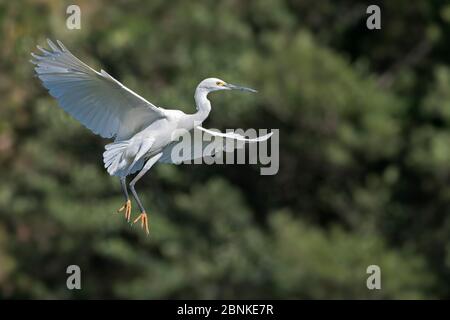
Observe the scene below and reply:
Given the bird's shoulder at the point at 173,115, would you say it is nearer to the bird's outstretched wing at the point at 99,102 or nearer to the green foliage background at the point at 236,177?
the bird's outstretched wing at the point at 99,102

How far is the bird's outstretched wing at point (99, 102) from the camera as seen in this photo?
4.73m

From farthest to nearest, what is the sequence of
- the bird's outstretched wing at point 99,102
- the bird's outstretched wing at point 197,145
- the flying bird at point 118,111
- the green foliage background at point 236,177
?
the green foliage background at point 236,177 < the bird's outstretched wing at point 197,145 < the bird's outstretched wing at point 99,102 < the flying bird at point 118,111

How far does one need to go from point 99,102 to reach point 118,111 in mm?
91

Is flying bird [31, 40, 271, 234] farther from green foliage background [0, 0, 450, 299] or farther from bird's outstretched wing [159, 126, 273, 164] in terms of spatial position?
green foliage background [0, 0, 450, 299]

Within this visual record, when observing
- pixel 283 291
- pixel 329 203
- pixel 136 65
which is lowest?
pixel 283 291

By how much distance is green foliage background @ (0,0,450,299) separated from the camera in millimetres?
12500

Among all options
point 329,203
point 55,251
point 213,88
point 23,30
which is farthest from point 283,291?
point 213,88

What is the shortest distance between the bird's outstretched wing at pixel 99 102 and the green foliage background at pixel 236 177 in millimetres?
6670

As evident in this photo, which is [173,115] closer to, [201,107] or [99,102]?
[201,107]

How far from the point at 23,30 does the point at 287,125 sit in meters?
3.19

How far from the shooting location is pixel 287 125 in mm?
12945

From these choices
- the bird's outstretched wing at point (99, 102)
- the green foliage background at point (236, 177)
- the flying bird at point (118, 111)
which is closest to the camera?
the flying bird at point (118, 111)

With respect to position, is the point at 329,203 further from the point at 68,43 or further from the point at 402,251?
the point at 68,43

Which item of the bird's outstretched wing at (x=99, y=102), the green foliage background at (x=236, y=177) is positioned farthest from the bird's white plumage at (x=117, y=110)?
the green foliage background at (x=236, y=177)
